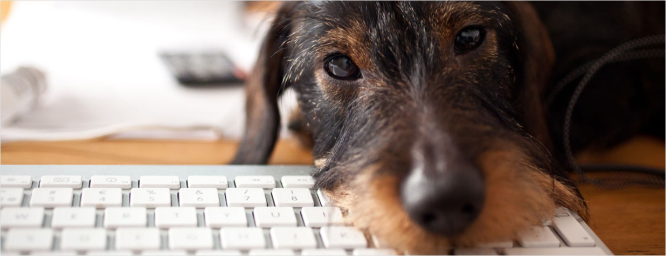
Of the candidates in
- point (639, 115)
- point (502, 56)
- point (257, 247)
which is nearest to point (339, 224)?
point (257, 247)

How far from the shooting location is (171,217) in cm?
83

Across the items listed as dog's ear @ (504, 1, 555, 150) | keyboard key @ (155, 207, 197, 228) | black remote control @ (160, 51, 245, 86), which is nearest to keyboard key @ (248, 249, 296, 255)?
keyboard key @ (155, 207, 197, 228)

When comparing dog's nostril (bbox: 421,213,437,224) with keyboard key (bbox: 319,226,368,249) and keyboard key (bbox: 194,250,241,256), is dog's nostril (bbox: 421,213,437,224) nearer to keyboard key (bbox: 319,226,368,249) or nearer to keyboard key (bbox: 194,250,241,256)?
keyboard key (bbox: 319,226,368,249)

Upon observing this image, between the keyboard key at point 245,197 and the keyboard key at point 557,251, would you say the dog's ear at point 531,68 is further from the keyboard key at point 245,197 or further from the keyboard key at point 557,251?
the keyboard key at point 245,197

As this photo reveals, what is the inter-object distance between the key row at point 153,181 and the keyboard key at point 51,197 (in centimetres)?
3

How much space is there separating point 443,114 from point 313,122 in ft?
1.47

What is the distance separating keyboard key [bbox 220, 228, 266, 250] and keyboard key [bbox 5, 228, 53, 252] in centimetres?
23

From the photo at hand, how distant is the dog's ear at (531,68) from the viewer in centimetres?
124

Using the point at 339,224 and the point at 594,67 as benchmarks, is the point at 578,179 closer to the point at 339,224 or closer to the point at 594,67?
the point at 594,67

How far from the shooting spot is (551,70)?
4.64ft

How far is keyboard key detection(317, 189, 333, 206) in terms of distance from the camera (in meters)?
0.95

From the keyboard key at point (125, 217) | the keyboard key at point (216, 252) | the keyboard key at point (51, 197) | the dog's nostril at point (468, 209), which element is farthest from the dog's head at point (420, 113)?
the keyboard key at point (51, 197)

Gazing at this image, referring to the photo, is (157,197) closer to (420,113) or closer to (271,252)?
(271,252)

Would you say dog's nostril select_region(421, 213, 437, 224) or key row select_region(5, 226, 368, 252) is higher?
key row select_region(5, 226, 368, 252)
